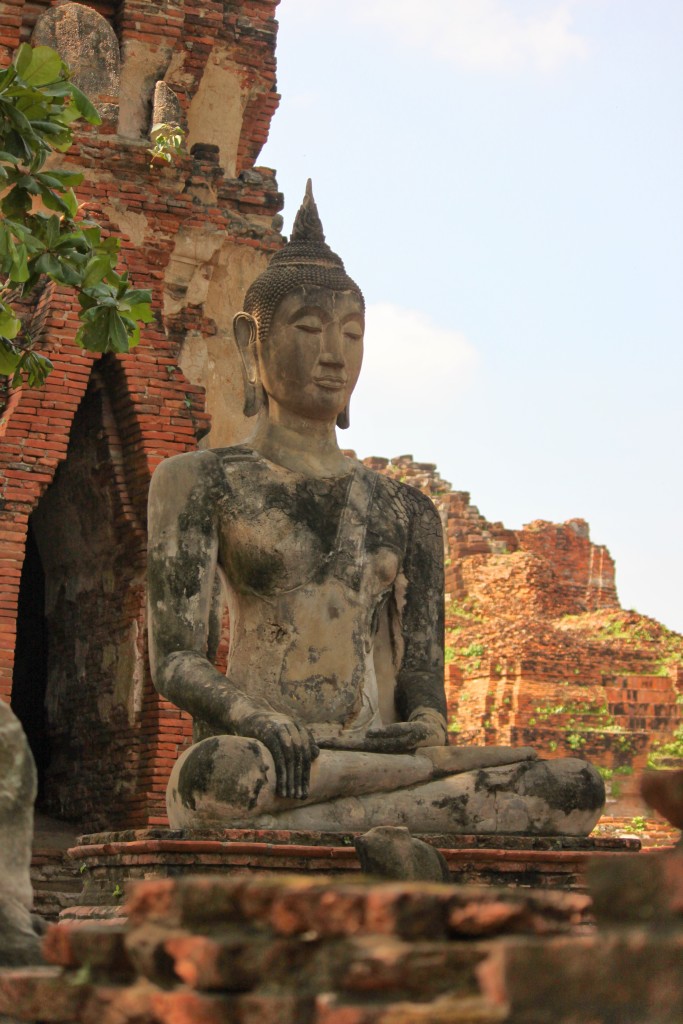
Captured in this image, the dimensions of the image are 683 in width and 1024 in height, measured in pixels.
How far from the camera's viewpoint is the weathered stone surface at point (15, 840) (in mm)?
3074

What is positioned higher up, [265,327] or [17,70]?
[17,70]

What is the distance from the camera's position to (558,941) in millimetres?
2080

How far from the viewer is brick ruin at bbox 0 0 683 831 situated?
480 inches

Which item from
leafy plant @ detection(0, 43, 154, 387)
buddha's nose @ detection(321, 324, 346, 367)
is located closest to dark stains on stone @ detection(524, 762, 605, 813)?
buddha's nose @ detection(321, 324, 346, 367)

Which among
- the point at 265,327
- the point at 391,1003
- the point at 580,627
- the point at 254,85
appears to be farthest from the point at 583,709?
the point at 391,1003

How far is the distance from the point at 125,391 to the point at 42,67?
5633mm

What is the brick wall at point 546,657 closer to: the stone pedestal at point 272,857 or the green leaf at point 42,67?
the green leaf at point 42,67

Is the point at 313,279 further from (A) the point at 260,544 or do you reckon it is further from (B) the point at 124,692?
(B) the point at 124,692

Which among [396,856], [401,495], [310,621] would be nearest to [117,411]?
[401,495]

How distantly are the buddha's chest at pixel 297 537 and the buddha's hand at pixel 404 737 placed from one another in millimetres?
527

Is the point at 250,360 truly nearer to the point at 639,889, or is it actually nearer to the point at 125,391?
the point at 639,889

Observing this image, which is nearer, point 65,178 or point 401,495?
point 401,495

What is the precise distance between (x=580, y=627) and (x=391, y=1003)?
75.0ft

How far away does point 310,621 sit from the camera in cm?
602
